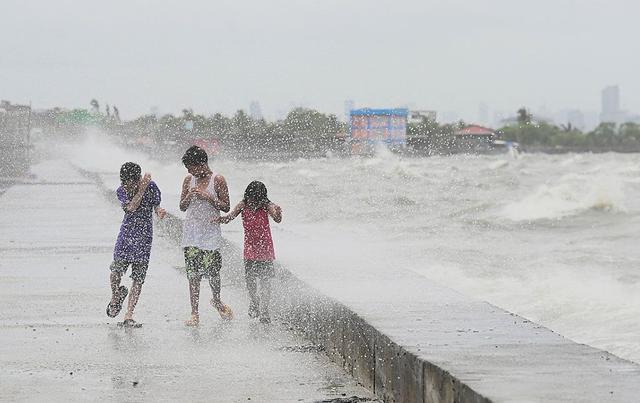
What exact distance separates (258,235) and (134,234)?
2.97ft

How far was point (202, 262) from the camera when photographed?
8859mm

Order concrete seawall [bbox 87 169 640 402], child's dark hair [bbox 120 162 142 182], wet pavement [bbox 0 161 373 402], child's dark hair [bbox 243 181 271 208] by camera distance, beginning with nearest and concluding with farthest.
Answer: concrete seawall [bbox 87 169 640 402]
wet pavement [bbox 0 161 373 402]
child's dark hair [bbox 243 181 271 208]
child's dark hair [bbox 120 162 142 182]

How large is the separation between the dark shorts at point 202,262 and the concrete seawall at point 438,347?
56 centimetres

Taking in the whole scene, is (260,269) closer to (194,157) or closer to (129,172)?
(194,157)

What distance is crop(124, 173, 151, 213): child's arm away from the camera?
28.9 feet

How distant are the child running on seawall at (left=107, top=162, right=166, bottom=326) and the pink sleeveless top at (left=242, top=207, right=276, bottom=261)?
621mm

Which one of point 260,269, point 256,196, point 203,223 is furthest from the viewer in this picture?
point 203,223

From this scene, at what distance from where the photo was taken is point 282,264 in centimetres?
935

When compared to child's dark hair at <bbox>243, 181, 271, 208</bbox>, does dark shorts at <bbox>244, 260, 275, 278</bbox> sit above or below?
below

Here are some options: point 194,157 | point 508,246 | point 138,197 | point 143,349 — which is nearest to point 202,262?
point 138,197

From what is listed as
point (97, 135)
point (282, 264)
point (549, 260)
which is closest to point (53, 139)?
point (97, 135)

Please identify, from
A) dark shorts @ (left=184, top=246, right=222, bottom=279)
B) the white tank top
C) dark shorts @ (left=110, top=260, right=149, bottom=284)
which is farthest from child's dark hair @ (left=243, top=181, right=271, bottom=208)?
dark shorts @ (left=110, top=260, right=149, bottom=284)

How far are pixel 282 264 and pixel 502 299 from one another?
181 inches

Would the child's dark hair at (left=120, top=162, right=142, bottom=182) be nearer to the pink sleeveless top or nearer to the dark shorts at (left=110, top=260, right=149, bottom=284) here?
the dark shorts at (left=110, top=260, right=149, bottom=284)
